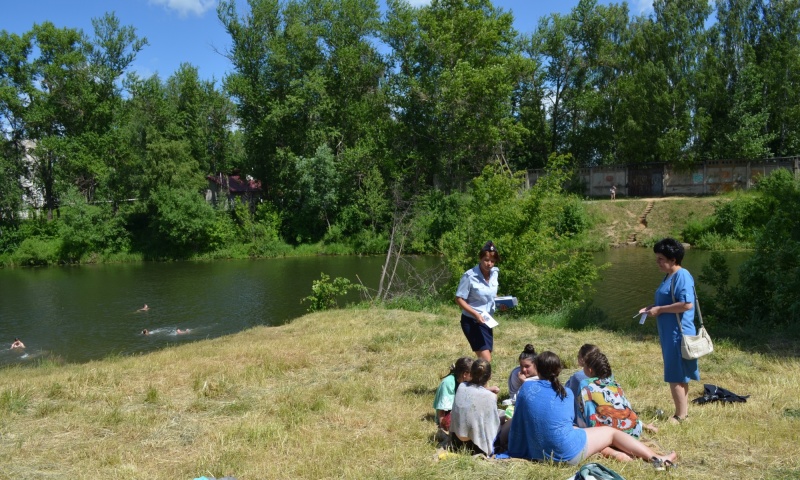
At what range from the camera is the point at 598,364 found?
5930 mm

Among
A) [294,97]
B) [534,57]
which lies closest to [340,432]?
[294,97]

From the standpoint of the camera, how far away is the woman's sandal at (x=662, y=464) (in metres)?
5.18

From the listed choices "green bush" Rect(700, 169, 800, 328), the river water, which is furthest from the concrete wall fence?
"green bush" Rect(700, 169, 800, 328)

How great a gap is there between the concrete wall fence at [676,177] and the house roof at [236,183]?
23083 millimetres

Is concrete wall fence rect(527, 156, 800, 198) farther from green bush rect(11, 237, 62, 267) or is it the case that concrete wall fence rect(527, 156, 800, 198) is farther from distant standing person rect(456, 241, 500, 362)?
green bush rect(11, 237, 62, 267)

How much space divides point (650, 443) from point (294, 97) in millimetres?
41896

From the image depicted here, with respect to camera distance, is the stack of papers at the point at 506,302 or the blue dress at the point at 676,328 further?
the stack of papers at the point at 506,302

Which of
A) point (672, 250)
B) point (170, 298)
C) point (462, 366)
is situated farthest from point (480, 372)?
point (170, 298)

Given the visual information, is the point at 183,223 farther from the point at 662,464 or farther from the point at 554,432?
the point at 662,464

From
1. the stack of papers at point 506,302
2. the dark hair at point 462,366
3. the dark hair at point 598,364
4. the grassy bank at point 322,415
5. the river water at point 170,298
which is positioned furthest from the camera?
the river water at point 170,298

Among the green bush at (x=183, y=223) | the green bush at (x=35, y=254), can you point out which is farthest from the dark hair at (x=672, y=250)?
the green bush at (x=35, y=254)

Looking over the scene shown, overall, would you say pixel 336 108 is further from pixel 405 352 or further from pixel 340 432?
pixel 340 432

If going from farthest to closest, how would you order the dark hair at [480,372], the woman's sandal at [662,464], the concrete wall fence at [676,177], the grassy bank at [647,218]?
the concrete wall fence at [676,177] < the grassy bank at [647,218] < the dark hair at [480,372] < the woman's sandal at [662,464]

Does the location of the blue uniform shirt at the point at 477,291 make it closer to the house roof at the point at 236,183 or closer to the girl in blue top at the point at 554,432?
the girl in blue top at the point at 554,432
